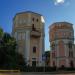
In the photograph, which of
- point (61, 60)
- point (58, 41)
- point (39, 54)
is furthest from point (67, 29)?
point (39, 54)

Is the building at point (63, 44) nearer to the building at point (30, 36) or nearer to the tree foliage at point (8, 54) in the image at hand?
the building at point (30, 36)

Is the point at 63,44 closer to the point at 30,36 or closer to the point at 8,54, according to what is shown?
the point at 30,36

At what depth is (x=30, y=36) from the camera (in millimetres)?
62844

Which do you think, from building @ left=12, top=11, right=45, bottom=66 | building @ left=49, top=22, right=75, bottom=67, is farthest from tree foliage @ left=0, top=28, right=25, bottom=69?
building @ left=49, top=22, right=75, bottom=67

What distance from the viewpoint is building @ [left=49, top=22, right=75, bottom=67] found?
252 feet

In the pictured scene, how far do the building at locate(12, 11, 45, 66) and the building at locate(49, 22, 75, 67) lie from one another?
13685 mm

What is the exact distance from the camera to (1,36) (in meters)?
59.1

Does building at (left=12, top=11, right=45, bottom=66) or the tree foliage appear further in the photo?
building at (left=12, top=11, right=45, bottom=66)

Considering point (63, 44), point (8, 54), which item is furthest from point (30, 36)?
point (63, 44)

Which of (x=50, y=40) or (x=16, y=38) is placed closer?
(x=16, y=38)

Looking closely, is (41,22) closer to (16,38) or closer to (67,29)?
(16,38)

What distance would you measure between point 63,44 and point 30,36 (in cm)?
1905

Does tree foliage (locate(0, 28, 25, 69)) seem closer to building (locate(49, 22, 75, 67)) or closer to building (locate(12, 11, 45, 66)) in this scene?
building (locate(12, 11, 45, 66))

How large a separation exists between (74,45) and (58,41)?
666 cm
